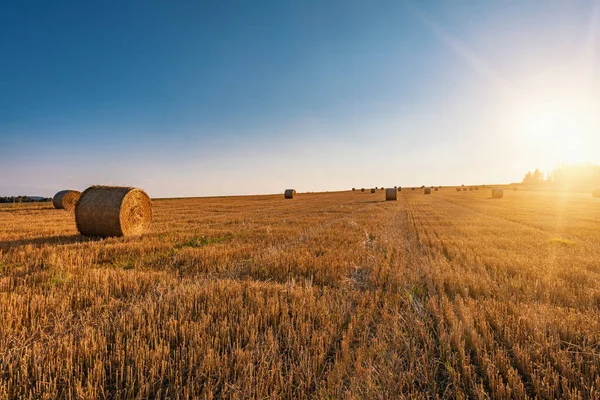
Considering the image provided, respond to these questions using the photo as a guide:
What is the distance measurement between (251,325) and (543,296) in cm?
456

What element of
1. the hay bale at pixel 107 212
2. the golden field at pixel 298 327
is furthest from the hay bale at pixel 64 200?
the golden field at pixel 298 327

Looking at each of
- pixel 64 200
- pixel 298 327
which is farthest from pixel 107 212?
pixel 64 200

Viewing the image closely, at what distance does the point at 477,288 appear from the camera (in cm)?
516

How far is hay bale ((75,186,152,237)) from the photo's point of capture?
1051cm

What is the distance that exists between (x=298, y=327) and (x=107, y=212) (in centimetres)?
967

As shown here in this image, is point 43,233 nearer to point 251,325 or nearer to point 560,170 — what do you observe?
point 251,325

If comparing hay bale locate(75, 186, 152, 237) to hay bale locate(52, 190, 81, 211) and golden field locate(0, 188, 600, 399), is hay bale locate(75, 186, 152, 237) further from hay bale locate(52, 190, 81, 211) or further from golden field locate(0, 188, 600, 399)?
hay bale locate(52, 190, 81, 211)

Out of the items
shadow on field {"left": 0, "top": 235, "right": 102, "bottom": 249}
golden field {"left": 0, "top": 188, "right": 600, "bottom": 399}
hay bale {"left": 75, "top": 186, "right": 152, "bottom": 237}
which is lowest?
golden field {"left": 0, "top": 188, "right": 600, "bottom": 399}

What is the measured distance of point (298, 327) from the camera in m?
3.59

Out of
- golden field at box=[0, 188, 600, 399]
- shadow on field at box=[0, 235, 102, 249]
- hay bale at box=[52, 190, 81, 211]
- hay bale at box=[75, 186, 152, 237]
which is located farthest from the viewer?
hay bale at box=[52, 190, 81, 211]

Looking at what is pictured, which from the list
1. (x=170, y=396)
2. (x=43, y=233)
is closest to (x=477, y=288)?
(x=170, y=396)

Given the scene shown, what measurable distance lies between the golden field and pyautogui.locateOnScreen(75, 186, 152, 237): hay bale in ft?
11.2

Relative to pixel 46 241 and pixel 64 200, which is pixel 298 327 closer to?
pixel 46 241

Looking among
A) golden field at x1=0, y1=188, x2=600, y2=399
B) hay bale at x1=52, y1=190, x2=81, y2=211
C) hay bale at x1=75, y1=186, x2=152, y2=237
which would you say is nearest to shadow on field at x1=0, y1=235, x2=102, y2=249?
hay bale at x1=75, y1=186, x2=152, y2=237
